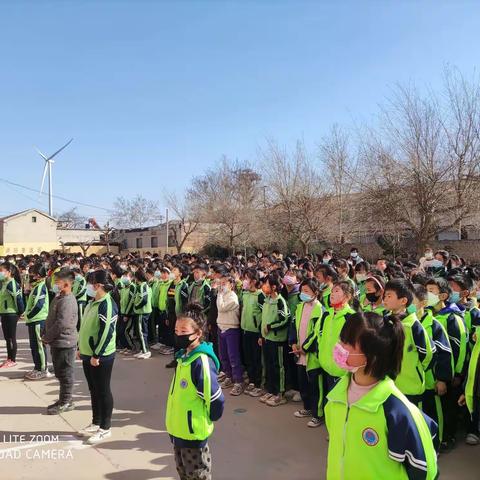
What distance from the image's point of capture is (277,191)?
19844mm

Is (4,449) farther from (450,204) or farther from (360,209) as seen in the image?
(360,209)

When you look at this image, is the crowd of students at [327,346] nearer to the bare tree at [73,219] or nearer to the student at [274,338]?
the student at [274,338]

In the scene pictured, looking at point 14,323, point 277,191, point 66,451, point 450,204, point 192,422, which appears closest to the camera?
point 192,422

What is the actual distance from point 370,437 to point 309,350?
311 centimetres

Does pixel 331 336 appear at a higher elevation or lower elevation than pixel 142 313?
higher

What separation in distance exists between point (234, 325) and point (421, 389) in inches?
121

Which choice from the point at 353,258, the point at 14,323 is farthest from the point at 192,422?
the point at 353,258

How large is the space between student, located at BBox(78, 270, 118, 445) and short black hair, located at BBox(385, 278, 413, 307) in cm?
289

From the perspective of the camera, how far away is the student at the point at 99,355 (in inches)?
184

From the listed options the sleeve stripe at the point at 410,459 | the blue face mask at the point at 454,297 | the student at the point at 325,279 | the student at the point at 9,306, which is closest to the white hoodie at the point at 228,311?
the student at the point at 325,279

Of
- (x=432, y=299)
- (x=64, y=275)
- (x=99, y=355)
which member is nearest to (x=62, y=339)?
(x=64, y=275)

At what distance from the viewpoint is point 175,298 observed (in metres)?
8.32

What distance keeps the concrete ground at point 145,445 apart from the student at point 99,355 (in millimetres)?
193

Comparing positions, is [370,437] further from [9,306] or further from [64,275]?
[9,306]
